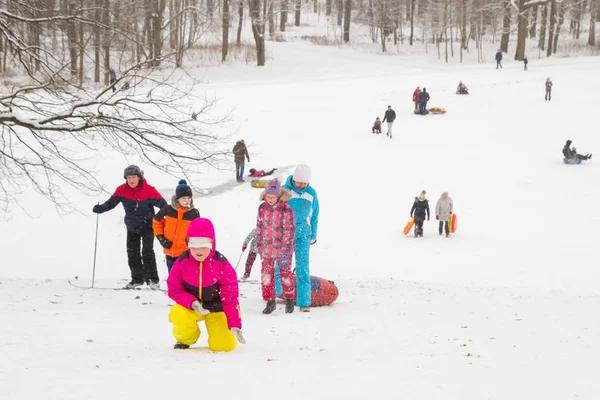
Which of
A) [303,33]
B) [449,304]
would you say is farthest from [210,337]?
[303,33]

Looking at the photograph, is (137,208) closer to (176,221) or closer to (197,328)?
(176,221)

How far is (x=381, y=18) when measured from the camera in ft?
225

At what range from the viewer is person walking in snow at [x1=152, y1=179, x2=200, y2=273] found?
8.43 meters

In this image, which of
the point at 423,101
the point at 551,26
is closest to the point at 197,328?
the point at 423,101

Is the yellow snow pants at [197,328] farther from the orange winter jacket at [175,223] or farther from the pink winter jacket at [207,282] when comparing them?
the orange winter jacket at [175,223]

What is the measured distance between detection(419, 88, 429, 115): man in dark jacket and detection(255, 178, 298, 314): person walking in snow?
28190 mm

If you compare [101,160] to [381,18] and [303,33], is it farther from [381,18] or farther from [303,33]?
[303,33]

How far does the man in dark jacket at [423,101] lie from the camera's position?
114ft

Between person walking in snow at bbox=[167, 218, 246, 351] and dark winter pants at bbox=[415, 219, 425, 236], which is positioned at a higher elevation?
person walking in snow at bbox=[167, 218, 246, 351]

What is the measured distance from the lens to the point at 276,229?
26.4 ft

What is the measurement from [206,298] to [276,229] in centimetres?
243

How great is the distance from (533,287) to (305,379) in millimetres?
8769

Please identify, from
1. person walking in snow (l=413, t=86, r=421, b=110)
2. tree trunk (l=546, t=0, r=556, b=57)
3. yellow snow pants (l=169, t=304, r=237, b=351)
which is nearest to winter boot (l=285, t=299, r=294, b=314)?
yellow snow pants (l=169, t=304, r=237, b=351)

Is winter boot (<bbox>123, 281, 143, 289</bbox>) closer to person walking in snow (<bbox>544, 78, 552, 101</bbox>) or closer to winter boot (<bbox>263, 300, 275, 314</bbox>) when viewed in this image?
winter boot (<bbox>263, 300, 275, 314</bbox>)
